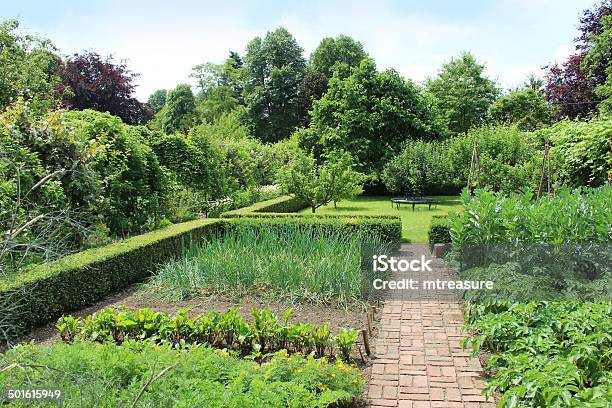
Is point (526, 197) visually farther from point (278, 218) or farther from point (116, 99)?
point (116, 99)

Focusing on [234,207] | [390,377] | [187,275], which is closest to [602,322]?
[390,377]

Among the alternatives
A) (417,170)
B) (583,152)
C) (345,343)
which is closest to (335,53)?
(417,170)

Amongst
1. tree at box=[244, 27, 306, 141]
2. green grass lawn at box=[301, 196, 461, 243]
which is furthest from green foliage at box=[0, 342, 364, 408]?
tree at box=[244, 27, 306, 141]

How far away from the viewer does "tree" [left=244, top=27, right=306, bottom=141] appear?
3556 centimetres

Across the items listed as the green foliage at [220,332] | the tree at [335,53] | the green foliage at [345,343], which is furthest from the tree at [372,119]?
the green foliage at [345,343]

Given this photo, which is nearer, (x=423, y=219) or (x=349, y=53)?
(x=423, y=219)

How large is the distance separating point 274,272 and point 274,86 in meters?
30.9

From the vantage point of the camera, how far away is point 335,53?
36.2 meters

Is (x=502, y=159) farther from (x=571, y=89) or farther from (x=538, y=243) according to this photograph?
(x=538, y=243)

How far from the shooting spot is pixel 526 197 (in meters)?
5.98

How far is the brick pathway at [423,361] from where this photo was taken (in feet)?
12.3

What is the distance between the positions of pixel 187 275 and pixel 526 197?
13.9 ft

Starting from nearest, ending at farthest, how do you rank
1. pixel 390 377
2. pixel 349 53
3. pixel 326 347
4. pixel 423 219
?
pixel 390 377 < pixel 326 347 < pixel 423 219 < pixel 349 53

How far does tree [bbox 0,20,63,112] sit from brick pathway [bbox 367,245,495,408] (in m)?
11.5
